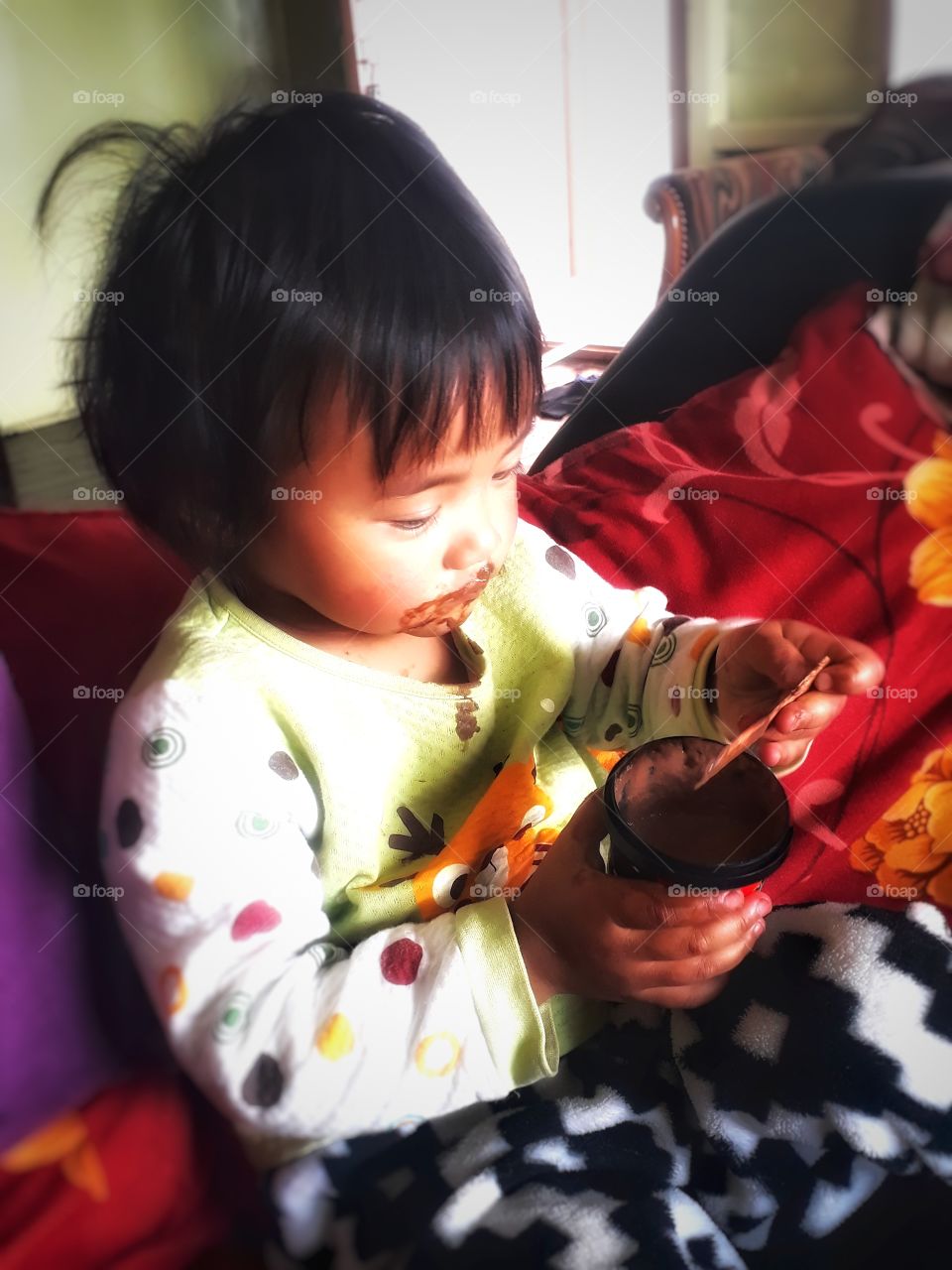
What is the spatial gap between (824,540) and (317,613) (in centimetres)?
42

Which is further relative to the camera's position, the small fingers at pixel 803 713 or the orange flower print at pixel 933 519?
the orange flower print at pixel 933 519

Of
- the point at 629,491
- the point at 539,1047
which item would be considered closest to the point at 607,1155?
the point at 539,1047

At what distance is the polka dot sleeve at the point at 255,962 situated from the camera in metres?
0.38

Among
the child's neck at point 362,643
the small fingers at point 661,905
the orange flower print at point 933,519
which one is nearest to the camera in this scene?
the small fingers at point 661,905

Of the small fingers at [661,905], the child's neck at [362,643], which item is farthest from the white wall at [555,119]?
the small fingers at [661,905]

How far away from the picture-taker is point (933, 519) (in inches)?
28.3

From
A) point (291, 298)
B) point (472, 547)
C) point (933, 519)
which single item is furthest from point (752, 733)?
point (933, 519)

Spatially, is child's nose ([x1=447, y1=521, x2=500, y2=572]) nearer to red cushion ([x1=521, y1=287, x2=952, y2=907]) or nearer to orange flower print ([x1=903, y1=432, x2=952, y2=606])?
red cushion ([x1=521, y1=287, x2=952, y2=907])

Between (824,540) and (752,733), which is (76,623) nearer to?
(752,733)

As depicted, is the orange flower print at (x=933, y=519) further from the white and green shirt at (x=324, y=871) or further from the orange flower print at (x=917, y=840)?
the white and green shirt at (x=324, y=871)

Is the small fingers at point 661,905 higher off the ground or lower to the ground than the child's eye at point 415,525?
lower

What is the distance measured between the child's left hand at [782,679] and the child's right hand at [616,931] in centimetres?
10

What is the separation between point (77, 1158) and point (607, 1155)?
0.76 feet

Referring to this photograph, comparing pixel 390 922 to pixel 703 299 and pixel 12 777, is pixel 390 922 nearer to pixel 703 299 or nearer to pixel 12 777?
pixel 12 777
